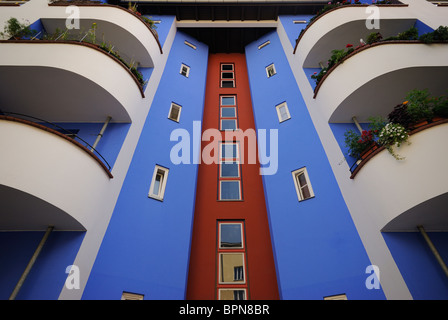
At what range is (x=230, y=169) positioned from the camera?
12484mm

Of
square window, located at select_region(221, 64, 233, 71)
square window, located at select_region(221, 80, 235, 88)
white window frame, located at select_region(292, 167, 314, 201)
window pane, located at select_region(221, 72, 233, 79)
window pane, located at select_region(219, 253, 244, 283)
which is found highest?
square window, located at select_region(221, 64, 233, 71)

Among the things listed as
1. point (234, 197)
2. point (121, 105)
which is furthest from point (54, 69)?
point (234, 197)

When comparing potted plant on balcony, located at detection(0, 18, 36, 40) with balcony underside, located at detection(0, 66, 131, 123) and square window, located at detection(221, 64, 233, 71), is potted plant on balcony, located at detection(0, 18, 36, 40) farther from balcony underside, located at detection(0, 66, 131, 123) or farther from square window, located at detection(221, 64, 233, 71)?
square window, located at detection(221, 64, 233, 71)

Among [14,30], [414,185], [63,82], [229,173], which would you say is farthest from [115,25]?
[414,185]

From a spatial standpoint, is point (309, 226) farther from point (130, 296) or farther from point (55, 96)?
point (55, 96)

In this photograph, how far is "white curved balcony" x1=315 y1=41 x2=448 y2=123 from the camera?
8.78 metres

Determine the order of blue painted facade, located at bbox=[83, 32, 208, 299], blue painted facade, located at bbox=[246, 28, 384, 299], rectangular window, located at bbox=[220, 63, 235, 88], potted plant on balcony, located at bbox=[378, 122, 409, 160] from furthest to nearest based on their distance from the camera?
rectangular window, located at bbox=[220, 63, 235, 88], blue painted facade, located at bbox=[246, 28, 384, 299], blue painted facade, located at bbox=[83, 32, 208, 299], potted plant on balcony, located at bbox=[378, 122, 409, 160]

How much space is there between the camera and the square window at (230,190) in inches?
452

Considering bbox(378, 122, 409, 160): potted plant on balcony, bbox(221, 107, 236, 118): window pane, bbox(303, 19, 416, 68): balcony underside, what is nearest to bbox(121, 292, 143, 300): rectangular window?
bbox(378, 122, 409, 160): potted plant on balcony

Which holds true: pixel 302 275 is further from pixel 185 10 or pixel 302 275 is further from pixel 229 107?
pixel 185 10

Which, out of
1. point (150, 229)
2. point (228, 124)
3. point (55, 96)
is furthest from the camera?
point (228, 124)

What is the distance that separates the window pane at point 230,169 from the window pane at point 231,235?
8.50 feet

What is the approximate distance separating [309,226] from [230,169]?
5003mm

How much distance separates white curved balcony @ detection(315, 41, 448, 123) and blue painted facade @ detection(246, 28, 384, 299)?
1932 millimetres
